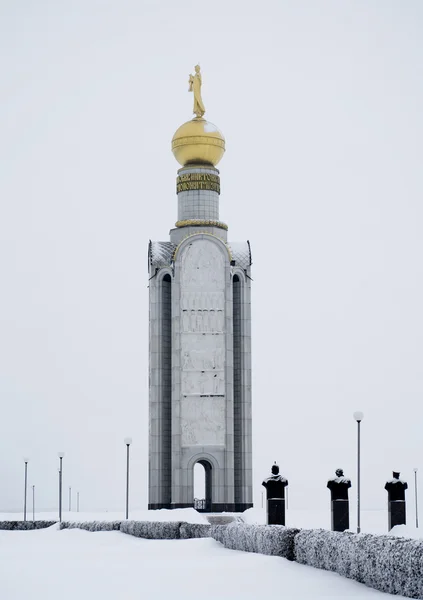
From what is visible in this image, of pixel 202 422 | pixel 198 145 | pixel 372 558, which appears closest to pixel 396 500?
pixel 372 558

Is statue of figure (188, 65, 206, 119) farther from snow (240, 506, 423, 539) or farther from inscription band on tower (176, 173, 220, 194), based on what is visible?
snow (240, 506, 423, 539)

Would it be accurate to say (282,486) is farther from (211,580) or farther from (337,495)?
(211,580)

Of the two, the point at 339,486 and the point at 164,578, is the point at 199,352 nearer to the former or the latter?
the point at 339,486

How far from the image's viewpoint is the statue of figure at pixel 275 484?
110ft

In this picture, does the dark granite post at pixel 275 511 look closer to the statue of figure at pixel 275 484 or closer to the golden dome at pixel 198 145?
the statue of figure at pixel 275 484

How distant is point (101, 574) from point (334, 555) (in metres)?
3.81

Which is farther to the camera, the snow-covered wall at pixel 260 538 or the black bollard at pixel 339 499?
the black bollard at pixel 339 499

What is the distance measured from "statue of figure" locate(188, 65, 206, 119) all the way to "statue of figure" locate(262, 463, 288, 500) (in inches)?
1581

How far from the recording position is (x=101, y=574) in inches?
754

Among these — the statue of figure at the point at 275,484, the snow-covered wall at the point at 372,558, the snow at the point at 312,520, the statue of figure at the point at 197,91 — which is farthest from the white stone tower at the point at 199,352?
the snow-covered wall at the point at 372,558

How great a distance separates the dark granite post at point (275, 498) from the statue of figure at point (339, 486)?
89.6 inches

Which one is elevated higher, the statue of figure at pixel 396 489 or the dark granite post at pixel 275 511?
the statue of figure at pixel 396 489

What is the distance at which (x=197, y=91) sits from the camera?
71312mm

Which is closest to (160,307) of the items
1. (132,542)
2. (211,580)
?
(132,542)
